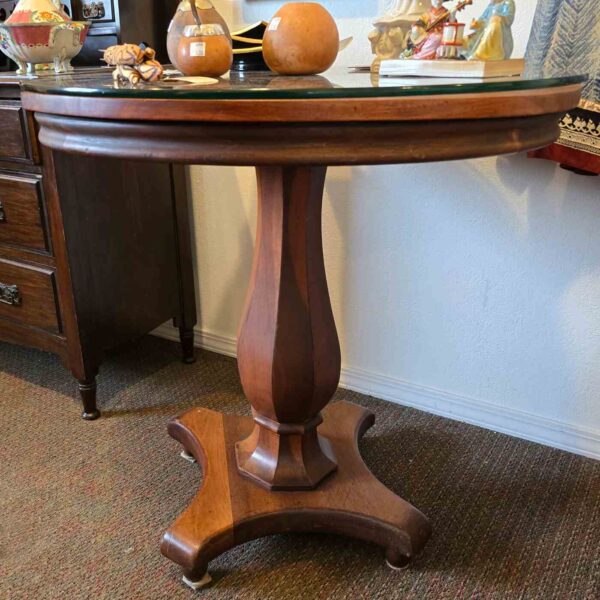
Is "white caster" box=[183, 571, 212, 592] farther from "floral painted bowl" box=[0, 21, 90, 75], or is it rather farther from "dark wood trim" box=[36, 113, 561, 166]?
"floral painted bowl" box=[0, 21, 90, 75]

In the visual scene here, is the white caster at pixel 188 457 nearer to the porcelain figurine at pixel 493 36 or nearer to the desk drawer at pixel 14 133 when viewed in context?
the desk drawer at pixel 14 133

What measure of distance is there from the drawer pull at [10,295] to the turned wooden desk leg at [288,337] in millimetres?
787

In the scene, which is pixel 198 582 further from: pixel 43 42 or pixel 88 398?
pixel 43 42

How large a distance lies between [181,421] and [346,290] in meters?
0.58

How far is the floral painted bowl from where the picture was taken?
1372 millimetres

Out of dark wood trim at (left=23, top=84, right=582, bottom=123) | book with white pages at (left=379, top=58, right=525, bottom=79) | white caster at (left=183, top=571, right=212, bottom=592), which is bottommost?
white caster at (left=183, top=571, right=212, bottom=592)

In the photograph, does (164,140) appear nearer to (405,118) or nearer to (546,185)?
(405,118)

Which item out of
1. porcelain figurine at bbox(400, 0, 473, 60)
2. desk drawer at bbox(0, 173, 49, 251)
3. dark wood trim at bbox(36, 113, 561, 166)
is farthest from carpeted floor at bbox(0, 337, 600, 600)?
porcelain figurine at bbox(400, 0, 473, 60)

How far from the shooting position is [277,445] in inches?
47.9

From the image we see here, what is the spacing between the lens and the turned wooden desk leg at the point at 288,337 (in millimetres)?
1033

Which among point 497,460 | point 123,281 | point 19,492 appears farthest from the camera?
point 123,281

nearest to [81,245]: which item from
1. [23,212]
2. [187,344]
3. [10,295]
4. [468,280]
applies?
[23,212]

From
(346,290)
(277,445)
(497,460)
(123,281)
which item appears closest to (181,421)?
(277,445)

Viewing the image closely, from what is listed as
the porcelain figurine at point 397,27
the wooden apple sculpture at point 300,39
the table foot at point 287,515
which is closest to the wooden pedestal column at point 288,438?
the table foot at point 287,515
